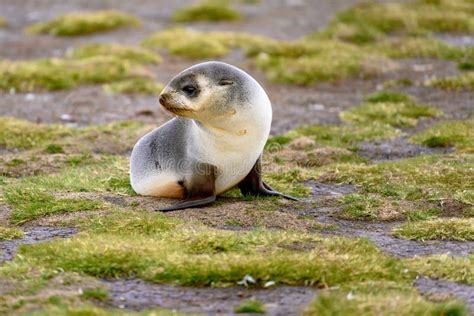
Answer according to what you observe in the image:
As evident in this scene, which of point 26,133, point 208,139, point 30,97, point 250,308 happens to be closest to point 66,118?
point 26,133

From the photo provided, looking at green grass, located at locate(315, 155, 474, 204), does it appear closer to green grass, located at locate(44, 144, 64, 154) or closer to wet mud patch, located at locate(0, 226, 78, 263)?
wet mud patch, located at locate(0, 226, 78, 263)

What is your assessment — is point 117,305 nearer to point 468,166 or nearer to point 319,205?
point 319,205

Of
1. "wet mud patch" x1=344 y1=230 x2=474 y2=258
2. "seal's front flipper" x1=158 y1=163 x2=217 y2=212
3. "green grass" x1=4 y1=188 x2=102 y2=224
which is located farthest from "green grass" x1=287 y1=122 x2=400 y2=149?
"green grass" x1=4 y1=188 x2=102 y2=224

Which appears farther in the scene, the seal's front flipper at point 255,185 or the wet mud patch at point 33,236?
the seal's front flipper at point 255,185

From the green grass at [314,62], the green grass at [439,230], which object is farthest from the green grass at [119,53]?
the green grass at [439,230]

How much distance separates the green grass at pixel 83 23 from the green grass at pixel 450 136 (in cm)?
1284

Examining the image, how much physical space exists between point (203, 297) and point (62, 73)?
41.2ft

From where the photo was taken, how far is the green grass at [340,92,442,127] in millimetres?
14953

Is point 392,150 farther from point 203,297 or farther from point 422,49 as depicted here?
point 422,49

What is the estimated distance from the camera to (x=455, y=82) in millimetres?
17438

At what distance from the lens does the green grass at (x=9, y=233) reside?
8.45 metres

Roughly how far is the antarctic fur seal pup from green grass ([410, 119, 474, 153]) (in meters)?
4.25

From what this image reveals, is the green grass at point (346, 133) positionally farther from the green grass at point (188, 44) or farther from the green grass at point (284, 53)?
the green grass at point (188, 44)

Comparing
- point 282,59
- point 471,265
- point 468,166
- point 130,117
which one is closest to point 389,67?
point 282,59
